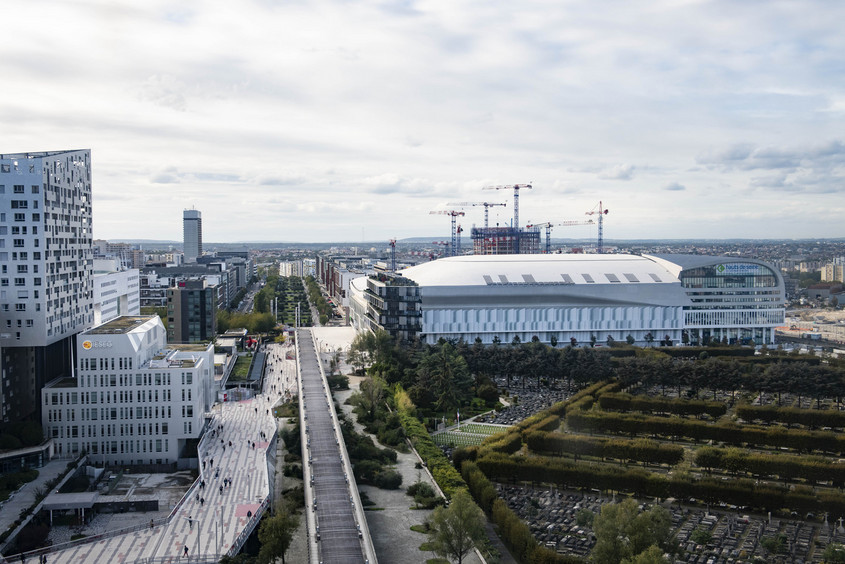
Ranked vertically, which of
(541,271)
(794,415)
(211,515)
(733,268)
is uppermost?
(733,268)

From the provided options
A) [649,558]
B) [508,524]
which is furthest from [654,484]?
[649,558]

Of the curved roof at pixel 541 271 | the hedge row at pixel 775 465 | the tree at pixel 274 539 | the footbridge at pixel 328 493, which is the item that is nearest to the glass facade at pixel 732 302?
the curved roof at pixel 541 271

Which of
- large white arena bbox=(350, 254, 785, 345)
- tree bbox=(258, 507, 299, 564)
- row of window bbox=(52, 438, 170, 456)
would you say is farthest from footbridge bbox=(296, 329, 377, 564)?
large white arena bbox=(350, 254, 785, 345)

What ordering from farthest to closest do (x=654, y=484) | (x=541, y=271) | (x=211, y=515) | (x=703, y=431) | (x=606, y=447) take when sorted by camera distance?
1. (x=541, y=271)
2. (x=703, y=431)
3. (x=606, y=447)
4. (x=654, y=484)
5. (x=211, y=515)

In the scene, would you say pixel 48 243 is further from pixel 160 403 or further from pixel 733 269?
pixel 733 269

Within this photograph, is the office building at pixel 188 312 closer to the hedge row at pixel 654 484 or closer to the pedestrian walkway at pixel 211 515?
the pedestrian walkway at pixel 211 515

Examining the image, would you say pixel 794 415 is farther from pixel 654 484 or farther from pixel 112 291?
pixel 112 291

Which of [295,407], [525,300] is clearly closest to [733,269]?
[525,300]
